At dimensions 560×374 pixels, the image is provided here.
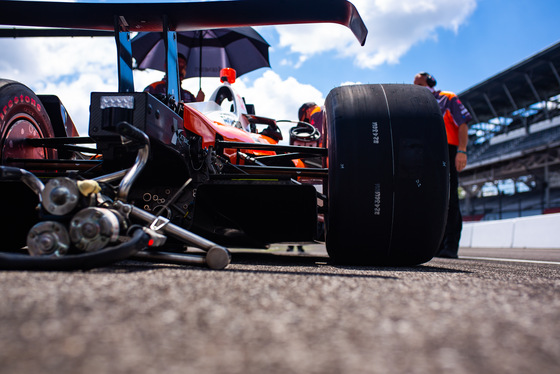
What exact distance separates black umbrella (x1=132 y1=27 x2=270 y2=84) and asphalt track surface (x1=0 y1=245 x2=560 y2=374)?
7.33m

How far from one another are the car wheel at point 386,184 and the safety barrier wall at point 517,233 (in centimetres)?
728

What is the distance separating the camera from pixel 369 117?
2016 millimetres

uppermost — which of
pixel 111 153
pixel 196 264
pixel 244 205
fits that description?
pixel 111 153

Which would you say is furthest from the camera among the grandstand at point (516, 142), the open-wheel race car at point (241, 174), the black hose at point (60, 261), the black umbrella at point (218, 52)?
the grandstand at point (516, 142)

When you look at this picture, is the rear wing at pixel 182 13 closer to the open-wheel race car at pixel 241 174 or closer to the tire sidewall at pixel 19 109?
the open-wheel race car at pixel 241 174

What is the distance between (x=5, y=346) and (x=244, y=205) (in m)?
1.58

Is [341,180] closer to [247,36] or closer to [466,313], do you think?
[466,313]

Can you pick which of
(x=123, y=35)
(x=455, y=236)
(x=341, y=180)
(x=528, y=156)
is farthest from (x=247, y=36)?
(x=528, y=156)

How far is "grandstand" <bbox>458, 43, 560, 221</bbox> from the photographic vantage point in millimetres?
28203

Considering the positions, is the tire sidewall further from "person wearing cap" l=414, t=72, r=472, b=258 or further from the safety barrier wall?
the safety barrier wall

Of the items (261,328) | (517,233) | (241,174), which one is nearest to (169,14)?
(241,174)

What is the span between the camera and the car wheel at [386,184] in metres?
1.92

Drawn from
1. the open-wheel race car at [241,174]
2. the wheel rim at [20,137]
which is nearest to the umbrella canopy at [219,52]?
the wheel rim at [20,137]

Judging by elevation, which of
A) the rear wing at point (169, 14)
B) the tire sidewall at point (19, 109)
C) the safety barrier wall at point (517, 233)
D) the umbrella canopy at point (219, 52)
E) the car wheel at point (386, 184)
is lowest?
the safety barrier wall at point (517, 233)
